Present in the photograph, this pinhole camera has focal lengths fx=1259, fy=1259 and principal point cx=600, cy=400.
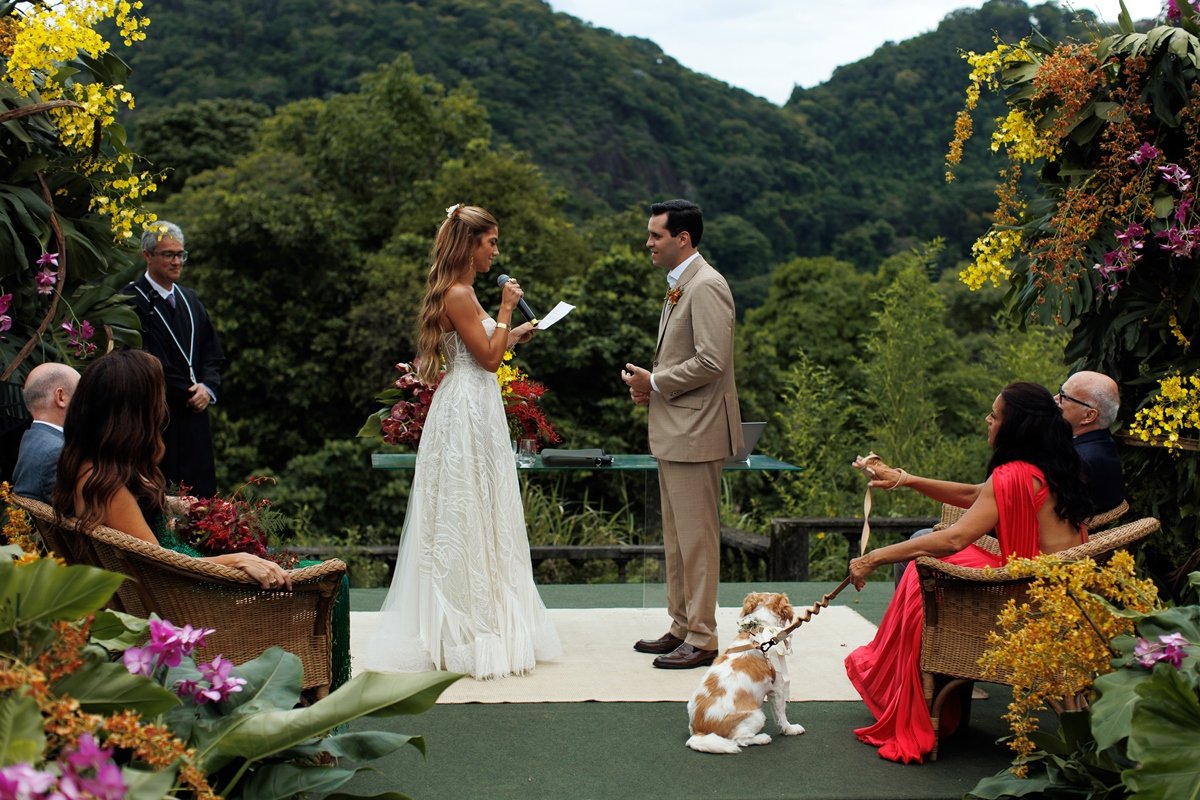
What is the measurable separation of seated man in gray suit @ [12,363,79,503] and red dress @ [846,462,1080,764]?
9.56 ft

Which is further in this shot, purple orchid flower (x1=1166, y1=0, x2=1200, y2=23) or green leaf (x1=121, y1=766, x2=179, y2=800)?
purple orchid flower (x1=1166, y1=0, x2=1200, y2=23)

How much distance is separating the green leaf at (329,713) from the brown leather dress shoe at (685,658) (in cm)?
290

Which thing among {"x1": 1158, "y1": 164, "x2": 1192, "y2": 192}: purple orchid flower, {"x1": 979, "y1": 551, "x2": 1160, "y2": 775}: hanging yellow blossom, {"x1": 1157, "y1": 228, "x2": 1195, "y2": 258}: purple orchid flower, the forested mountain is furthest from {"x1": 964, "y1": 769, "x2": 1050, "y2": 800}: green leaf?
the forested mountain

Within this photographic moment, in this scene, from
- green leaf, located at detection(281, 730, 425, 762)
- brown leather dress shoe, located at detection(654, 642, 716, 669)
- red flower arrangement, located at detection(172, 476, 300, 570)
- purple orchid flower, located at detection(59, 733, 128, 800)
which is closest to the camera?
purple orchid flower, located at detection(59, 733, 128, 800)

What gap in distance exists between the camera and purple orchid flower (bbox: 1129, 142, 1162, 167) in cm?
502

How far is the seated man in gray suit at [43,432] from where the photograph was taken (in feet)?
13.2

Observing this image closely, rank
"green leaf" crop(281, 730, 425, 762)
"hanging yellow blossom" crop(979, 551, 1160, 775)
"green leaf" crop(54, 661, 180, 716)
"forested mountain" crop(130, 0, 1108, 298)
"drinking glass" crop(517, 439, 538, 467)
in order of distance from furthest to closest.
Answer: "forested mountain" crop(130, 0, 1108, 298), "drinking glass" crop(517, 439, 538, 467), "hanging yellow blossom" crop(979, 551, 1160, 775), "green leaf" crop(281, 730, 425, 762), "green leaf" crop(54, 661, 180, 716)

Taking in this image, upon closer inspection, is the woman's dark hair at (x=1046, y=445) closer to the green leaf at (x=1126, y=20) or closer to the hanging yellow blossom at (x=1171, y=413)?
the hanging yellow blossom at (x=1171, y=413)

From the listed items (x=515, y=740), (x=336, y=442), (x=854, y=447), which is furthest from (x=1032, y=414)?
(x=336, y=442)

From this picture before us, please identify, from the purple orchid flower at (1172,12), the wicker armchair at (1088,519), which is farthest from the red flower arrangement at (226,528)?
the purple orchid flower at (1172,12)

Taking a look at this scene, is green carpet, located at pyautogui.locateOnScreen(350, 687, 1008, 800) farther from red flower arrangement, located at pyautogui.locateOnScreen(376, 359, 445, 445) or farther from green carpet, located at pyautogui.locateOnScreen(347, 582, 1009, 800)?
red flower arrangement, located at pyautogui.locateOnScreen(376, 359, 445, 445)

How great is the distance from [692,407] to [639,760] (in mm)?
1715

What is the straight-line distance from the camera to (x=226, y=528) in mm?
4152

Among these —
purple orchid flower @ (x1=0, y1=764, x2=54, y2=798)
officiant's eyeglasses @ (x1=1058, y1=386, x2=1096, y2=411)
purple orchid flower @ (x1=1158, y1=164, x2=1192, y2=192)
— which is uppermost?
purple orchid flower @ (x1=1158, y1=164, x2=1192, y2=192)
